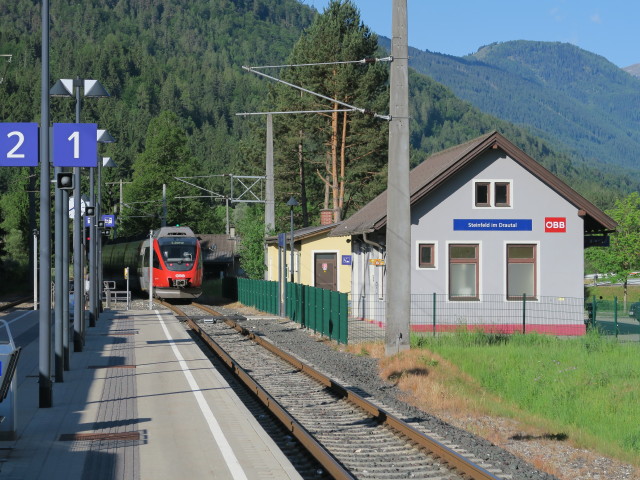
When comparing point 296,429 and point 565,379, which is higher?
point 296,429

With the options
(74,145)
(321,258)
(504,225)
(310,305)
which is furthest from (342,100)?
(74,145)

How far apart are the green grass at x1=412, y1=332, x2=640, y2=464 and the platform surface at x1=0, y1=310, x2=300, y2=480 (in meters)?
4.64

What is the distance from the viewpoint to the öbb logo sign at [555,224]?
3034cm

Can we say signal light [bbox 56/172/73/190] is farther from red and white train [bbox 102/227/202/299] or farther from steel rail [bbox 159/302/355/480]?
red and white train [bbox 102/227/202/299]

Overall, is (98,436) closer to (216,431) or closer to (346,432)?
(216,431)

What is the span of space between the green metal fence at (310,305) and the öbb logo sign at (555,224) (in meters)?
7.84

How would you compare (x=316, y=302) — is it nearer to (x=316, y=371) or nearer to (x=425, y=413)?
(x=316, y=371)

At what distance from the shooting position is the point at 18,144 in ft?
43.0

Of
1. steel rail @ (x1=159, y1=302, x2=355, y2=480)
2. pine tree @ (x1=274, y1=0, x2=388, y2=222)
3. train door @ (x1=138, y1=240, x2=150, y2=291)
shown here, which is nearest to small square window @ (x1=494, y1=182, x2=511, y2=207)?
steel rail @ (x1=159, y1=302, x2=355, y2=480)

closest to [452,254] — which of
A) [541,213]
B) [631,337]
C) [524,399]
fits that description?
[541,213]

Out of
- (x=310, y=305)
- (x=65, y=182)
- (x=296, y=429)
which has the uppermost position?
(x=65, y=182)

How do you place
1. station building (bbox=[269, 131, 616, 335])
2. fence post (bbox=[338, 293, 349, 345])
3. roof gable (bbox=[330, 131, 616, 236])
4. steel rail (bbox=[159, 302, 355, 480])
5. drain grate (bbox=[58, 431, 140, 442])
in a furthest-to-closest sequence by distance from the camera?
station building (bbox=[269, 131, 616, 335])
roof gable (bbox=[330, 131, 616, 236])
fence post (bbox=[338, 293, 349, 345])
drain grate (bbox=[58, 431, 140, 442])
steel rail (bbox=[159, 302, 355, 480])

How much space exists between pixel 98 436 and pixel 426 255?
807 inches

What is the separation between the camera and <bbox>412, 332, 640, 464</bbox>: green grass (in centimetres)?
1380
